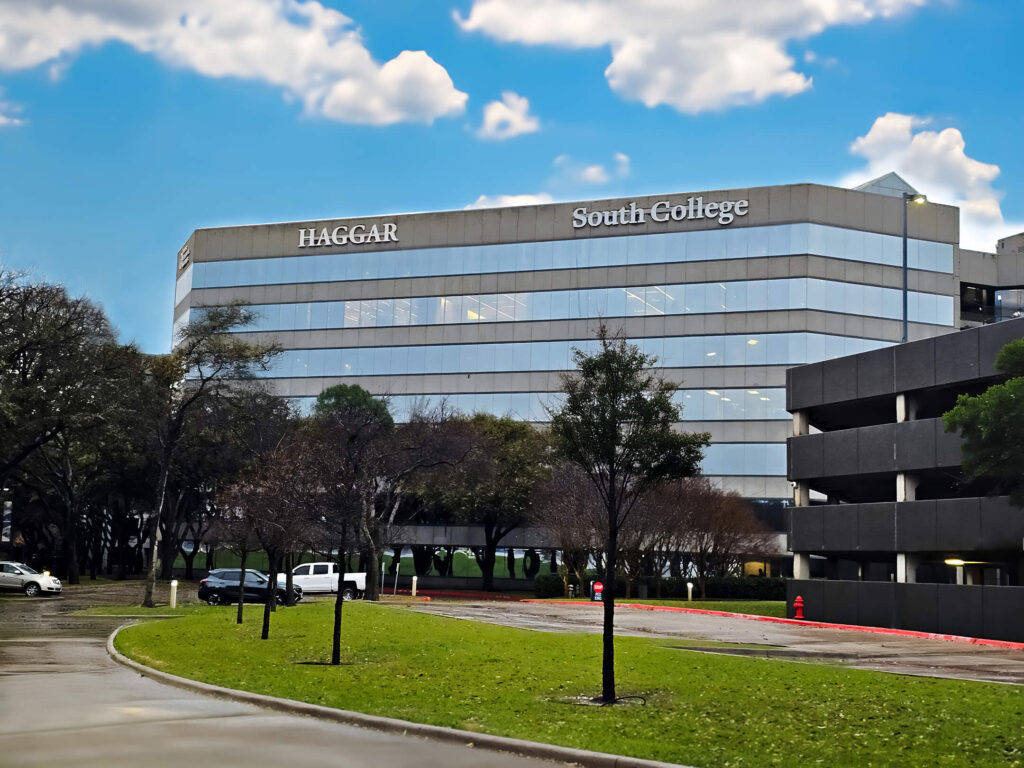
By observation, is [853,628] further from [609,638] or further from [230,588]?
[609,638]

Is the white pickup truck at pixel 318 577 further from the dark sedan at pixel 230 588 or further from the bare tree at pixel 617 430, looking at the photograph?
the bare tree at pixel 617 430

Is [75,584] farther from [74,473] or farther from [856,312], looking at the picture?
[856,312]

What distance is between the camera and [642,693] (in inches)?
639

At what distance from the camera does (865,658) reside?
24.4 m

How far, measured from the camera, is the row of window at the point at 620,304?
2832 inches

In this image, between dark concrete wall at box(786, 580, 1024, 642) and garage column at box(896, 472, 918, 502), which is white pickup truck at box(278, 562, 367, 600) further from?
garage column at box(896, 472, 918, 502)

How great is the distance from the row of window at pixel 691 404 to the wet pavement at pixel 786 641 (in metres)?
28.5

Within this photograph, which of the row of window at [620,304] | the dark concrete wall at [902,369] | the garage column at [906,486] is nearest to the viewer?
the dark concrete wall at [902,369]

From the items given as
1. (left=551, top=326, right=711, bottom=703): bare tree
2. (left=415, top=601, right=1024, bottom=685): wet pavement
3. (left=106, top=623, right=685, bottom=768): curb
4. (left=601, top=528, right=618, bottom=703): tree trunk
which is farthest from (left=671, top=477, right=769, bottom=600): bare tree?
(left=106, top=623, right=685, bottom=768): curb

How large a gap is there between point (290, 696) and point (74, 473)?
2157 inches

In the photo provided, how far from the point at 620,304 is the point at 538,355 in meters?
6.45

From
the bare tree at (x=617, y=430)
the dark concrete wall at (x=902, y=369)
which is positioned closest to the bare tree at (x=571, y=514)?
the dark concrete wall at (x=902, y=369)

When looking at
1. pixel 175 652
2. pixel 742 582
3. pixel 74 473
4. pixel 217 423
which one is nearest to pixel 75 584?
pixel 74 473

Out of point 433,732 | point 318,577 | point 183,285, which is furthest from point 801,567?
point 183,285
